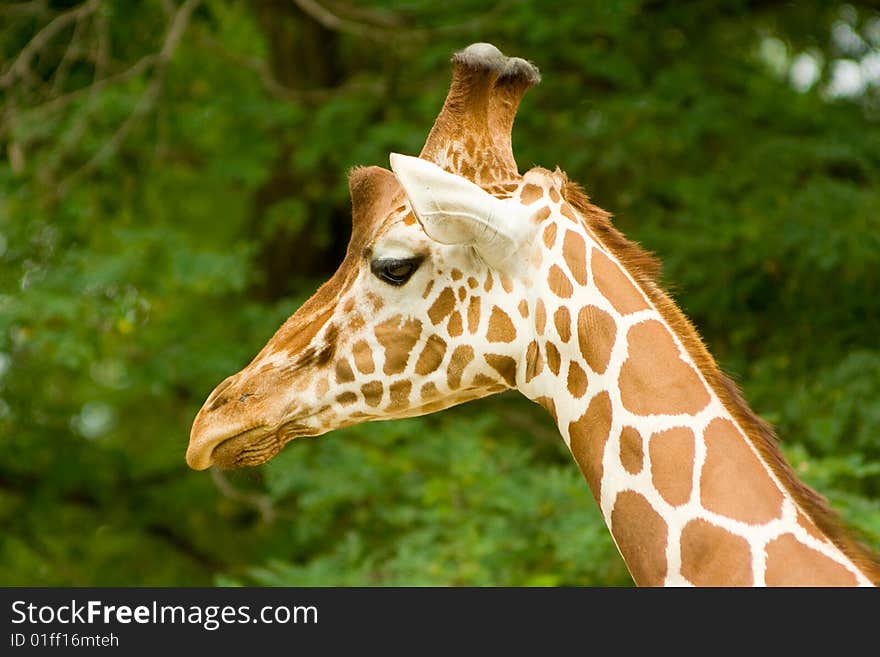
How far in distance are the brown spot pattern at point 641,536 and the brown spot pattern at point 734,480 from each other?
0.14 metres

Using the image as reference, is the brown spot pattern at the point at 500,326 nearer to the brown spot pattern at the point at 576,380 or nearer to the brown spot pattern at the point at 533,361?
the brown spot pattern at the point at 533,361

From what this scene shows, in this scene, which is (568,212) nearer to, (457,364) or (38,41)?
(457,364)

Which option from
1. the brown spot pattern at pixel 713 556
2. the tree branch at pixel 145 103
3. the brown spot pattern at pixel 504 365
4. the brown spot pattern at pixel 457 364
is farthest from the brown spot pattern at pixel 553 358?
the tree branch at pixel 145 103

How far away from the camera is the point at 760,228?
6953 mm

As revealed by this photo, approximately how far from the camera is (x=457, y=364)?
119 inches

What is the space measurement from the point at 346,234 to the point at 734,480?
22.9 feet

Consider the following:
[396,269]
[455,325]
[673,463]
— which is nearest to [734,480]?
[673,463]

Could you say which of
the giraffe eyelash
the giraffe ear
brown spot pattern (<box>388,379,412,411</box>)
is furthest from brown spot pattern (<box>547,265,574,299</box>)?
brown spot pattern (<box>388,379,412,411</box>)

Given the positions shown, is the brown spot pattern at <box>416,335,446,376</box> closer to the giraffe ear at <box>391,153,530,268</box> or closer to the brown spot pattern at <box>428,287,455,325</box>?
the brown spot pattern at <box>428,287,455,325</box>

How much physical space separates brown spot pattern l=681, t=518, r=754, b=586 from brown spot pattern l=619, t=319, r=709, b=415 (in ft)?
0.98

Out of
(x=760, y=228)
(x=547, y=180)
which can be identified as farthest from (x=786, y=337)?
(x=547, y=180)

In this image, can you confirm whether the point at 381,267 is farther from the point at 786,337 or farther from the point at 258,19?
the point at 258,19

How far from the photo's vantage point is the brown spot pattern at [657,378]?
109 inches

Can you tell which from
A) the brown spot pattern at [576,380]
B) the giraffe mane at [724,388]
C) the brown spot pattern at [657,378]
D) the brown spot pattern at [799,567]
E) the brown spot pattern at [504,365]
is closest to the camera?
the brown spot pattern at [799,567]
